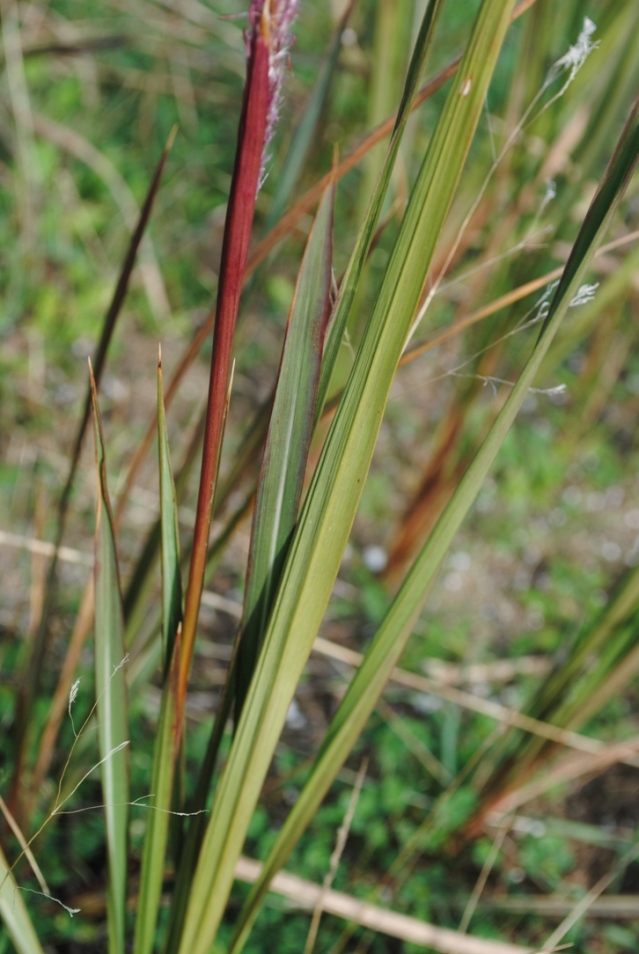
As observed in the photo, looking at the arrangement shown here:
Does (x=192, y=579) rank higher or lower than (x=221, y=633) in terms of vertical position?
higher

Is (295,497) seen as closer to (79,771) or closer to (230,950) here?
(230,950)

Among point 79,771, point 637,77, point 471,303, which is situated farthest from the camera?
point 471,303

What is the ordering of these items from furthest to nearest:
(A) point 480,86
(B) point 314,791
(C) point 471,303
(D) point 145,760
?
(C) point 471,303 < (D) point 145,760 < (B) point 314,791 < (A) point 480,86

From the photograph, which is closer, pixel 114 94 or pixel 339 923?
pixel 339 923

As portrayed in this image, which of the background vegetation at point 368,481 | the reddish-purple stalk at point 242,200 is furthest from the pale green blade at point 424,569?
the reddish-purple stalk at point 242,200

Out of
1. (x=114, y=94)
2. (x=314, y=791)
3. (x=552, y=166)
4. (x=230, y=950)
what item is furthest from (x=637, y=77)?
(x=114, y=94)

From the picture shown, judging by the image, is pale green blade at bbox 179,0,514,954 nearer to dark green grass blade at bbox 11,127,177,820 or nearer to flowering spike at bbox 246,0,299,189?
flowering spike at bbox 246,0,299,189

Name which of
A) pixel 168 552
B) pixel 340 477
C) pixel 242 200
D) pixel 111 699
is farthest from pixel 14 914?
pixel 242 200
